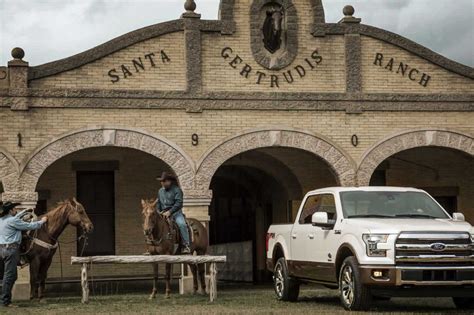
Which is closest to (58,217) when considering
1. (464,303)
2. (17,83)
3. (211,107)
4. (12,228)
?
(12,228)

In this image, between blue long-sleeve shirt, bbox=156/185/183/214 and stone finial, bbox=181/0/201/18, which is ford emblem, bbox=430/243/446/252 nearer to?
blue long-sleeve shirt, bbox=156/185/183/214

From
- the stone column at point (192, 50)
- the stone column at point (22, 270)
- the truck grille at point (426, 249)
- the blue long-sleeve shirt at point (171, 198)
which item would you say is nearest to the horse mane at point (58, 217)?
the blue long-sleeve shirt at point (171, 198)

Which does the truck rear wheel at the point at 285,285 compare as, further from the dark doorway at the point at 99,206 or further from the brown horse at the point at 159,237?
the dark doorway at the point at 99,206

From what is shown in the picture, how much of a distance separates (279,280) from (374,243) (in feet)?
11.7

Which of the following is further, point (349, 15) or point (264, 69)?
point (349, 15)

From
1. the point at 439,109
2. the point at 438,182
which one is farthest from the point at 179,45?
the point at 438,182

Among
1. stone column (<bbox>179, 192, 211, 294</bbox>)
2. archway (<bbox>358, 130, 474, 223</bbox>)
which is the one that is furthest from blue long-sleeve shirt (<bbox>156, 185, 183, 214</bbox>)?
archway (<bbox>358, 130, 474, 223</bbox>)

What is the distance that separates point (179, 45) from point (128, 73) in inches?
52.8

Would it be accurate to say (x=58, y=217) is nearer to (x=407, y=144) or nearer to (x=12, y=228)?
(x=12, y=228)

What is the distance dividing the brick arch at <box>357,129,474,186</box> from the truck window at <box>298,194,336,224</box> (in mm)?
6385

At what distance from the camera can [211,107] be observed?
21000 millimetres

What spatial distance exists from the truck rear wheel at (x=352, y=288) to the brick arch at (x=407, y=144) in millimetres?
8563

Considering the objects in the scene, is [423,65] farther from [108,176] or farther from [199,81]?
[108,176]

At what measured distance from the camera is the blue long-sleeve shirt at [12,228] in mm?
15445
